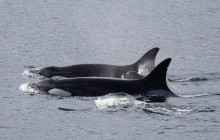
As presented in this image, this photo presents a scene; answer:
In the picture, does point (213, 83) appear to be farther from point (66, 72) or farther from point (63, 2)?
point (63, 2)

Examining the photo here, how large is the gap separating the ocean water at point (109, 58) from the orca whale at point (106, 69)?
1.00m

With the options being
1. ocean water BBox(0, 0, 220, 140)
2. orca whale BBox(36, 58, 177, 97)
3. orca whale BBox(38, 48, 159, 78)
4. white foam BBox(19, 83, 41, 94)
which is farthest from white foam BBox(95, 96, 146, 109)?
orca whale BBox(38, 48, 159, 78)

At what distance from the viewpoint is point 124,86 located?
74.2 ft

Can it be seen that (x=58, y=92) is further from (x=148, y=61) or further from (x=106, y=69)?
(x=148, y=61)

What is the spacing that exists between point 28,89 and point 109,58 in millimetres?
8476

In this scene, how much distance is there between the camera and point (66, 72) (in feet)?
88.3

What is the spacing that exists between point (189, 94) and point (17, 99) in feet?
17.5

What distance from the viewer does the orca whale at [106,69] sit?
26031 millimetres

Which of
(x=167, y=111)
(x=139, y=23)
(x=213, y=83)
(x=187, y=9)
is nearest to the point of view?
(x=167, y=111)

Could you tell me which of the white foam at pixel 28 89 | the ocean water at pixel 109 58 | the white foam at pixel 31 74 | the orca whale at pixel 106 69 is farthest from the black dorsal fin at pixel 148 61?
the white foam at pixel 28 89

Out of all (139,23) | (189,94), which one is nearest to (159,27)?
(139,23)

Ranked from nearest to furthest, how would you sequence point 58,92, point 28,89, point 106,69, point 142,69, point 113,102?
point 113,102, point 58,92, point 28,89, point 142,69, point 106,69

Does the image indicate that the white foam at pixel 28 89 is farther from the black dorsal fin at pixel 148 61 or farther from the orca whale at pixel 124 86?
the black dorsal fin at pixel 148 61

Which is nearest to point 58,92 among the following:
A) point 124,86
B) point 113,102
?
point 124,86
